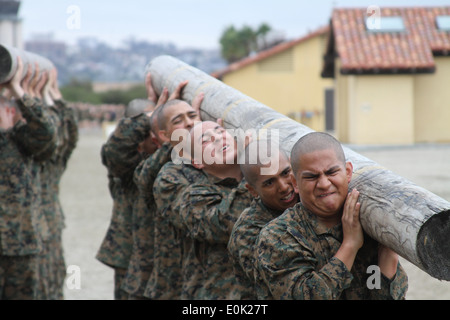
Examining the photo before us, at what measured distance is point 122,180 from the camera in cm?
531

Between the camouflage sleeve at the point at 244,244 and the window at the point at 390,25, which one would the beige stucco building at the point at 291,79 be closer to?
the window at the point at 390,25

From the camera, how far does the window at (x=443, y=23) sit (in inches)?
941

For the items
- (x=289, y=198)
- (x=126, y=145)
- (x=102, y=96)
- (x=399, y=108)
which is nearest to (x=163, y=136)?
(x=126, y=145)

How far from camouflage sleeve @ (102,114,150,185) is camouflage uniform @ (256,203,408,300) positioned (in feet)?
7.50

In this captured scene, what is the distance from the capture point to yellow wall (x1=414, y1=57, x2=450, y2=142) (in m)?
22.5

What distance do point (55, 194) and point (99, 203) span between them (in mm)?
6679

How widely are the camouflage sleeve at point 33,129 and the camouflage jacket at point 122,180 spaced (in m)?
0.68

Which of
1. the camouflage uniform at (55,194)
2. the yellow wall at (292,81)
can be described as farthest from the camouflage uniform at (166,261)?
the yellow wall at (292,81)

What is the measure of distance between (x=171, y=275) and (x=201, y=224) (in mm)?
957

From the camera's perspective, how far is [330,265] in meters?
2.69

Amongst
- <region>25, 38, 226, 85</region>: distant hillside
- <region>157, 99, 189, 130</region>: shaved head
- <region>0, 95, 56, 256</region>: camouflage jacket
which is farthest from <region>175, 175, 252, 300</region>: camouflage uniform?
<region>25, 38, 226, 85</region>: distant hillside

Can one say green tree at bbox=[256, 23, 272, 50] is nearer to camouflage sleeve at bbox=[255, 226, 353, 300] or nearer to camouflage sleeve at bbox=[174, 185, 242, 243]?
camouflage sleeve at bbox=[174, 185, 242, 243]

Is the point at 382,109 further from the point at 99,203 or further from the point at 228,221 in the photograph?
the point at 228,221
